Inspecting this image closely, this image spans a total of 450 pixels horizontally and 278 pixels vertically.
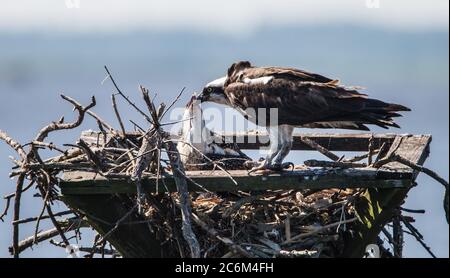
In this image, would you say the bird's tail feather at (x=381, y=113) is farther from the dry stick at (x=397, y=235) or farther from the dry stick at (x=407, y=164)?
the dry stick at (x=397, y=235)

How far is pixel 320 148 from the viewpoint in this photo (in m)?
9.59

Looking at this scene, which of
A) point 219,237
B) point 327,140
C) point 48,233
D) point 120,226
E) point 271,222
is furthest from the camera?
point 327,140

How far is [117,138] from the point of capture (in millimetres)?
9125

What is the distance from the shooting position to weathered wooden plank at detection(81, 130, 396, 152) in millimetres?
9555

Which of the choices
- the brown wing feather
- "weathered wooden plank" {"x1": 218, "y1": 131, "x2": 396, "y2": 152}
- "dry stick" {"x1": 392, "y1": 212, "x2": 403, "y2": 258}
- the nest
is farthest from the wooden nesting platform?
the brown wing feather

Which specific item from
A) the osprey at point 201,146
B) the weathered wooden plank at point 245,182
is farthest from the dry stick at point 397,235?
the osprey at point 201,146

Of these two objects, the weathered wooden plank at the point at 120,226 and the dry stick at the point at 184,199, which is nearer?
the dry stick at the point at 184,199

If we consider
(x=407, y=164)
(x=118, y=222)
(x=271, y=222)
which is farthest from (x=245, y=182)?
(x=407, y=164)

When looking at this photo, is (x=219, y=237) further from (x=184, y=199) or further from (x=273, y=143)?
(x=273, y=143)

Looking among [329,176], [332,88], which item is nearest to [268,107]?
[332,88]

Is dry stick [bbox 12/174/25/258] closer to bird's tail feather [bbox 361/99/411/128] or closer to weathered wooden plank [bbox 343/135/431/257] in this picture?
weathered wooden plank [bbox 343/135/431/257]

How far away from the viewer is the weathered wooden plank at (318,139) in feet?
31.3

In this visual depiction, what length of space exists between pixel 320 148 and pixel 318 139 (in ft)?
1.45

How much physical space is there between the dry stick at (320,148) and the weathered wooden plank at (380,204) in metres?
0.44
